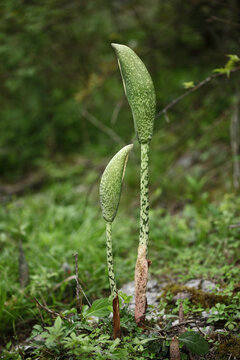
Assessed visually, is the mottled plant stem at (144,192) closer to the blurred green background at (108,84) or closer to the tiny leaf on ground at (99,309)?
the tiny leaf on ground at (99,309)

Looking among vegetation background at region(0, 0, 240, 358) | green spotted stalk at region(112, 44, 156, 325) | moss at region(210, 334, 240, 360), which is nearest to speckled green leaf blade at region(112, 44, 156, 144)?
green spotted stalk at region(112, 44, 156, 325)

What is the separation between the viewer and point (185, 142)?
3.60 metres

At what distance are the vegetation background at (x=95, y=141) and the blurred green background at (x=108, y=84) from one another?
0.02 metres

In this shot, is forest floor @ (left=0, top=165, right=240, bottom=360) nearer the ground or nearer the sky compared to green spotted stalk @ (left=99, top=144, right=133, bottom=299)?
nearer the ground

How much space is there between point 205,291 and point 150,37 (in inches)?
99.2

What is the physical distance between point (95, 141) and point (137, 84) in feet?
12.9

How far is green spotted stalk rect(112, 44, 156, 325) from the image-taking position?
134 cm

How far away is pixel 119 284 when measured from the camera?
7.28ft

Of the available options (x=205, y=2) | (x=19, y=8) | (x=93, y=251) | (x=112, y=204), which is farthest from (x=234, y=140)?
(x=19, y=8)

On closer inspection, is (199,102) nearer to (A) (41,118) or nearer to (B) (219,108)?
(B) (219,108)

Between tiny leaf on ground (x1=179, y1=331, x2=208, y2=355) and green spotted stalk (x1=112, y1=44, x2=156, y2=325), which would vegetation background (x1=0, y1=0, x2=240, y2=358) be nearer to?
green spotted stalk (x1=112, y1=44, x2=156, y2=325)

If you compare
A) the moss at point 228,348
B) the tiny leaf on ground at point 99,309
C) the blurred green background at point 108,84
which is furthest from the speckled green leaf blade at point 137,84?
the blurred green background at point 108,84

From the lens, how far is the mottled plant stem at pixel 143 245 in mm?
1416


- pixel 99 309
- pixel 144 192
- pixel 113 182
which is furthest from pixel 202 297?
pixel 113 182
